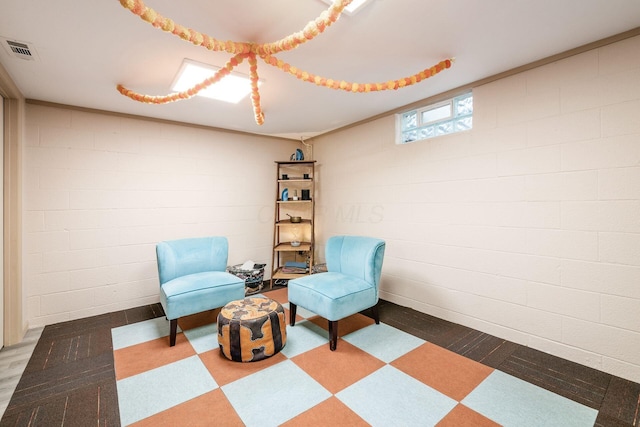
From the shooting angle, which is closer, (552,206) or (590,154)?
(590,154)

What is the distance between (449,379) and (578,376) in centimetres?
89

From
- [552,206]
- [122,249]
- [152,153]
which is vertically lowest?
[122,249]

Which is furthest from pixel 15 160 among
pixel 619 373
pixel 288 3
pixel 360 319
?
pixel 619 373

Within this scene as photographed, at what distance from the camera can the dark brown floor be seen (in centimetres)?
167

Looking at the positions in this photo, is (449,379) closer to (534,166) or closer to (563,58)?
(534,166)

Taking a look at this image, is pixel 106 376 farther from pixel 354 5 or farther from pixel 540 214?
pixel 540 214

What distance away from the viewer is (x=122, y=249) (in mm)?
3303

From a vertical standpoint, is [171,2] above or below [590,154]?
above

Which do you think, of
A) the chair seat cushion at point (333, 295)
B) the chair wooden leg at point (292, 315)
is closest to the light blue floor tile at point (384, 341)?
the chair seat cushion at point (333, 295)

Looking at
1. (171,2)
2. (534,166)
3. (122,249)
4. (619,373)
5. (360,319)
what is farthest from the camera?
(122,249)

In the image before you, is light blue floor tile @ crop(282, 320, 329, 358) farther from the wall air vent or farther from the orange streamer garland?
the wall air vent

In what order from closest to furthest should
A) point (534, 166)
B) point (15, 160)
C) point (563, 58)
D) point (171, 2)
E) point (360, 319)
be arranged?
1. point (171, 2)
2. point (563, 58)
3. point (534, 166)
4. point (15, 160)
5. point (360, 319)

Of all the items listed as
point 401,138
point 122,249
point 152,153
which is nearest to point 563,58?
point 401,138

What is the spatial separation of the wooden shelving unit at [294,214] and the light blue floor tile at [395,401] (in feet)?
7.98
